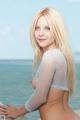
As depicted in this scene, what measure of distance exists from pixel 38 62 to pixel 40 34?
23cm

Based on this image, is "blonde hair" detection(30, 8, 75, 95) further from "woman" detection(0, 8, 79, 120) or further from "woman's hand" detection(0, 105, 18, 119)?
"woman's hand" detection(0, 105, 18, 119)

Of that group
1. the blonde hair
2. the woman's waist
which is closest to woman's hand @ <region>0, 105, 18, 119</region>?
the woman's waist

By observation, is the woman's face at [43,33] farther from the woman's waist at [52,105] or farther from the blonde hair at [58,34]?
the woman's waist at [52,105]

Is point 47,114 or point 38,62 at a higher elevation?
point 38,62

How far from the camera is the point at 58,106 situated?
3.42 m

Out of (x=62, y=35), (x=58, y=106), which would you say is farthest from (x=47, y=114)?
(x=62, y=35)

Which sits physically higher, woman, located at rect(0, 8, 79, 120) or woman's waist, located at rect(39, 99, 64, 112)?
woman, located at rect(0, 8, 79, 120)

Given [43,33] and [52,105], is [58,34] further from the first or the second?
[52,105]

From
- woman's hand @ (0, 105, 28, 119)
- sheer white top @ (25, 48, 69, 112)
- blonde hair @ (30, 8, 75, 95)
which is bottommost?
woman's hand @ (0, 105, 28, 119)

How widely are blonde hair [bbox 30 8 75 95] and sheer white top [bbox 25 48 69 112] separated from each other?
4 centimetres

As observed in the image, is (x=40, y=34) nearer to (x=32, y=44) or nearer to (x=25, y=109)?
(x=32, y=44)

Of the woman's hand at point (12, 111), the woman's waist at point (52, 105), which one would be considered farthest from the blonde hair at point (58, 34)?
the woman's hand at point (12, 111)

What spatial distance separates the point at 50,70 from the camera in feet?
10.9

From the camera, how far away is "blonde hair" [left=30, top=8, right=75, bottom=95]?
3.32m
